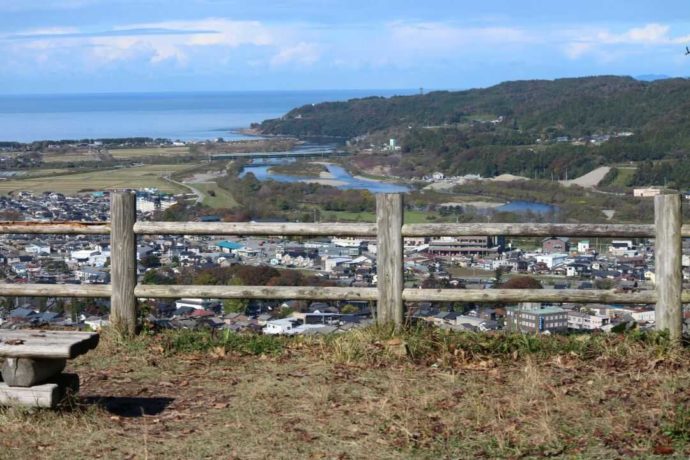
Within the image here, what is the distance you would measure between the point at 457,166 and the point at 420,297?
18.0 m

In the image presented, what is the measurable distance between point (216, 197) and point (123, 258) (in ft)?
33.1

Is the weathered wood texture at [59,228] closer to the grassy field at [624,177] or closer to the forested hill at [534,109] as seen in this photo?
the grassy field at [624,177]

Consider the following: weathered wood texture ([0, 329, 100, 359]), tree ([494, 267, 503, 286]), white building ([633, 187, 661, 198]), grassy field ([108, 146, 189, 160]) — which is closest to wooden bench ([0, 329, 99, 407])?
weathered wood texture ([0, 329, 100, 359])

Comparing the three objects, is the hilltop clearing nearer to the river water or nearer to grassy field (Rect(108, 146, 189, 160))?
the river water

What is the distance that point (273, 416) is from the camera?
6520 mm

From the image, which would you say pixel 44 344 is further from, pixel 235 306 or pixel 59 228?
pixel 235 306

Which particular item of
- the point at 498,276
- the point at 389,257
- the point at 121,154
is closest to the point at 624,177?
the point at 498,276

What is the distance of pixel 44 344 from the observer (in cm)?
632

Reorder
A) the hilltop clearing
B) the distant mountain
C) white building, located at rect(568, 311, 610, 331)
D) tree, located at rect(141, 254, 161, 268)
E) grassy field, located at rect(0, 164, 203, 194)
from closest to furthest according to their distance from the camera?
white building, located at rect(568, 311, 610, 331)
tree, located at rect(141, 254, 161, 268)
grassy field, located at rect(0, 164, 203, 194)
the hilltop clearing
the distant mountain

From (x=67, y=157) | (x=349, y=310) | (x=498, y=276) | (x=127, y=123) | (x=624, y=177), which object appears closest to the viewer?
(x=349, y=310)

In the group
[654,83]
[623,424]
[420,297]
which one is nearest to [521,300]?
[420,297]

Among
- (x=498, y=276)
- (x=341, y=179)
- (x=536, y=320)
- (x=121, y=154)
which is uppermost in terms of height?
(x=121, y=154)

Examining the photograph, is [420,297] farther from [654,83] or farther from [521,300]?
[654,83]

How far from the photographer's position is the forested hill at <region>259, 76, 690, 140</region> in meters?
29.6
